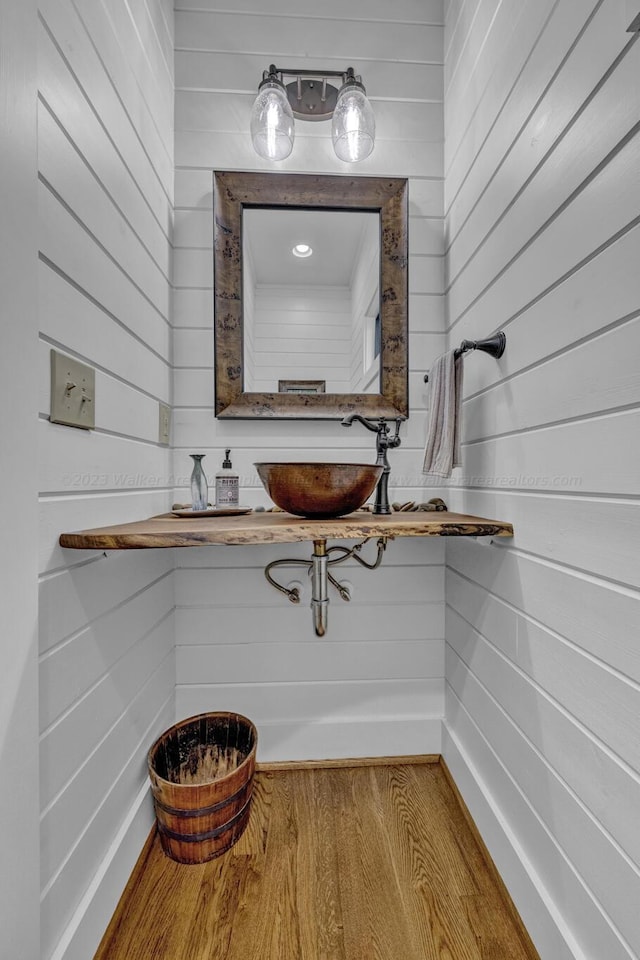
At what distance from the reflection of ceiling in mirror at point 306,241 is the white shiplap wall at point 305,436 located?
0.15 meters

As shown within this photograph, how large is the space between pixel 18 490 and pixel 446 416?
0.98 m

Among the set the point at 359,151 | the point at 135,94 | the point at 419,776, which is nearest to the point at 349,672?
the point at 419,776

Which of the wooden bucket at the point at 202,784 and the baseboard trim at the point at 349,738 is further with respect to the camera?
the baseboard trim at the point at 349,738

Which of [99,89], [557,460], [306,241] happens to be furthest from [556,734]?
[99,89]

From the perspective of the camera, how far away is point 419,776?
1.39 metres

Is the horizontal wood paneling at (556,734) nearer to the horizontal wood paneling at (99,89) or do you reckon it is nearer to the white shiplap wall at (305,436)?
the white shiplap wall at (305,436)

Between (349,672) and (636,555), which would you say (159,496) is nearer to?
(349,672)

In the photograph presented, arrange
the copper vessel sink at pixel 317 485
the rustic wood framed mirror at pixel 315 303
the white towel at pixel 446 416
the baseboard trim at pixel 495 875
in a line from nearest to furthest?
the baseboard trim at pixel 495 875, the copper vessel sink at pixel 317 485, the white towel at pixel 446 416, the rustic wood framed mirror at pixel 315 303

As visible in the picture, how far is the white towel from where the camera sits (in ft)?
3.83

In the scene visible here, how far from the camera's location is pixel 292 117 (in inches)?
51.8

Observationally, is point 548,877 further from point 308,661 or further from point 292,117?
point 292,117

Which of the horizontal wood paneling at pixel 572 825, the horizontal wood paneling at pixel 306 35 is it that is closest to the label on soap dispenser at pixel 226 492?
the horizontal wood paneling at pixel 572 825

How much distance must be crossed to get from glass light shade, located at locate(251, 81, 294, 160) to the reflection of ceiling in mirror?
17 cm

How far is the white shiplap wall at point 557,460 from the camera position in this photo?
2.14 feet
